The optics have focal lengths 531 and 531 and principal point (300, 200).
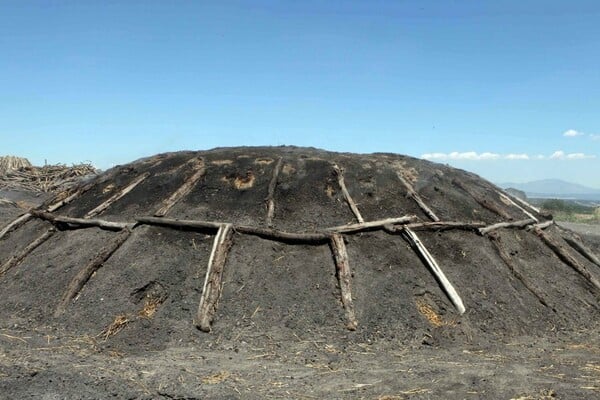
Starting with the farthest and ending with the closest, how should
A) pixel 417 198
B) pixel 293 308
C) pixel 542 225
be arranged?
pixel 542 225, pixel 417 198, pixel 293 308

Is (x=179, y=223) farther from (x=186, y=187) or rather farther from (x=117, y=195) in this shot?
(x=117, y=195)

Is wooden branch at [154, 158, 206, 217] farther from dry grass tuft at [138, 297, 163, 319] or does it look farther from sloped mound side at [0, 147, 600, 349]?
dry grass tuft at [138, 297, 163, 319]

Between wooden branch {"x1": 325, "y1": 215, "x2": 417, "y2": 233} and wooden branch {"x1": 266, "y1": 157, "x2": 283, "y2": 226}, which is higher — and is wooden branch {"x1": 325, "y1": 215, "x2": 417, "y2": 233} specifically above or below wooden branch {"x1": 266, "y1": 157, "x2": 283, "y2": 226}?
below

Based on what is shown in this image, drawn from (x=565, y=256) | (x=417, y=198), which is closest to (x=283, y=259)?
(x=417, y=198)

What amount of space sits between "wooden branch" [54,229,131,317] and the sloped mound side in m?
0.03

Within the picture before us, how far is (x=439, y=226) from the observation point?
11406 millimetres

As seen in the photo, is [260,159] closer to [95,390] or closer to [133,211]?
[133,211]

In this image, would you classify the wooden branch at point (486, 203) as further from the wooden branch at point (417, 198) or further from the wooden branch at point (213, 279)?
the wooden branch at point (213, 279)

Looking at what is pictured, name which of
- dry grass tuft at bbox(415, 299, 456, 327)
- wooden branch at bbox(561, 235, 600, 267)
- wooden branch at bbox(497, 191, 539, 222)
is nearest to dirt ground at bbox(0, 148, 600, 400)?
dry grass tuft at bbox(415, 299, 456, 327)

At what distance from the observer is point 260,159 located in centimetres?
1277

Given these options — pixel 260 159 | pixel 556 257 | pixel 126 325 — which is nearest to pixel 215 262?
pixel 126 325

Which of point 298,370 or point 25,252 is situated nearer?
point 298,370

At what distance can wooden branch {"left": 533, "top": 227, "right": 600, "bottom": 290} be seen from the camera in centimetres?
1228

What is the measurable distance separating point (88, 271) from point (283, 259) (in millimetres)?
3735
